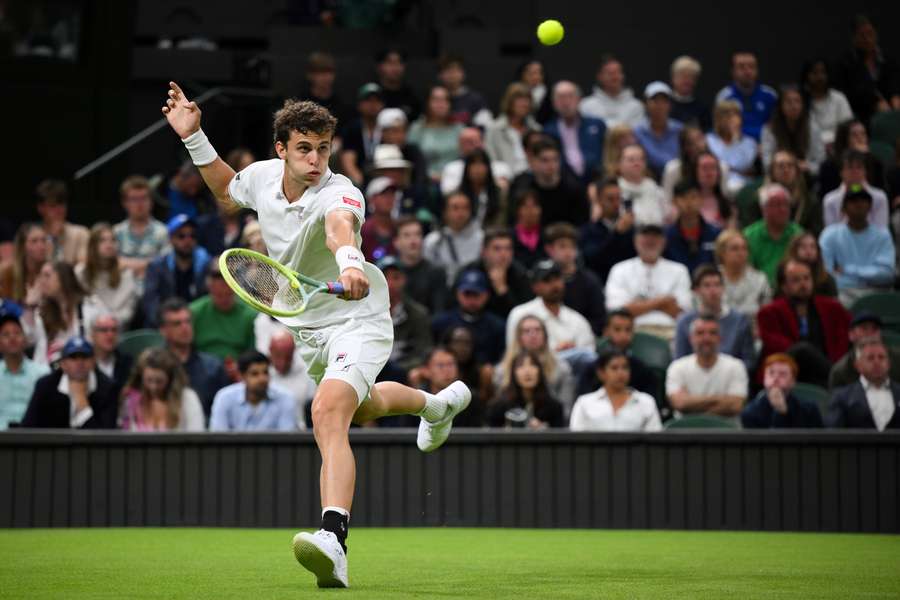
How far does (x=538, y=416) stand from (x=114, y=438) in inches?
116

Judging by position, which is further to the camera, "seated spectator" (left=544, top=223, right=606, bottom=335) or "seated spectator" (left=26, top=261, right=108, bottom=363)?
"seated spectator" (left=544, top=223, right=606, bottom=335)

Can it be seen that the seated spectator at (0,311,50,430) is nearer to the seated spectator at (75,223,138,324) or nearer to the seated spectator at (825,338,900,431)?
the seated spectator at (75,223,138,324)

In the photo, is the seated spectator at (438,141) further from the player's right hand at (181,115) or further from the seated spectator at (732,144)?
the player's right hand at (181,115)

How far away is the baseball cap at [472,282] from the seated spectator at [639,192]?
194cm

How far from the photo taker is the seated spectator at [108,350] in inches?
462

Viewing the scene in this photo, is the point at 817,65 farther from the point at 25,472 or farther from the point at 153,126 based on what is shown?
the point at 25,472

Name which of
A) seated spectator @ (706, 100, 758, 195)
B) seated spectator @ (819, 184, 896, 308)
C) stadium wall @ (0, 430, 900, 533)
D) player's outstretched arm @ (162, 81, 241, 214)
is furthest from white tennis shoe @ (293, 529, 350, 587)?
seated spectator @ (706, 100, 758, 195)

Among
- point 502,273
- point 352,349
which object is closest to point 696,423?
point 502,273

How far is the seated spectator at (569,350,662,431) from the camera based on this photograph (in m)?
10.8

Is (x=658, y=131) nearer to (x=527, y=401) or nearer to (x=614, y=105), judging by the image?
(x=614, y=105)

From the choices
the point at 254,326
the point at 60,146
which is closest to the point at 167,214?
the point at 60,146

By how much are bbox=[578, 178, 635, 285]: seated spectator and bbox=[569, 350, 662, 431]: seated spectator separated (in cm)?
263

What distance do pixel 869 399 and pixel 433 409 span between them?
414cm

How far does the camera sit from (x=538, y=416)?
36.5 ft
